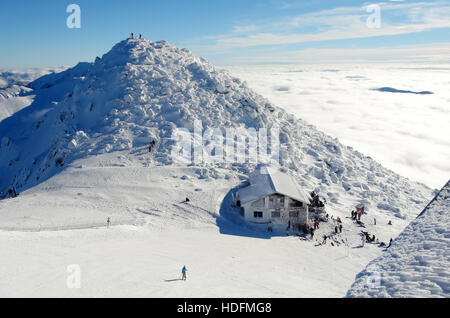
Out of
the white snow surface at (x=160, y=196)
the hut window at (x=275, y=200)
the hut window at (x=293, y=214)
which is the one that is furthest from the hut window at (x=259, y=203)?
the hut window at (x=293, y=214)

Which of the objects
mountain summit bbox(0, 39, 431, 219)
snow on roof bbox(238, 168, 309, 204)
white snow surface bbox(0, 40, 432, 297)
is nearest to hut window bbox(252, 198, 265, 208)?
snow on roof bbox(238, 168, 309, 204)

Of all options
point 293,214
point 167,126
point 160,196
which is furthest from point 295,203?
point 167,126

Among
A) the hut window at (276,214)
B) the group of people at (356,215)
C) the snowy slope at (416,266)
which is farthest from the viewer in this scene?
the group of people at (356,215)

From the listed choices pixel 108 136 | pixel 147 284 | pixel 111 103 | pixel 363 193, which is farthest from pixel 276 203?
pixel 111 103

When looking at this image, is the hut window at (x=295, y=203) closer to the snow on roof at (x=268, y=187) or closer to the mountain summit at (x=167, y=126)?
the snow on roof at (x=268, y=187)

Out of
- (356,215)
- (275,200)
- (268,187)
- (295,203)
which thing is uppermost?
(268,187)

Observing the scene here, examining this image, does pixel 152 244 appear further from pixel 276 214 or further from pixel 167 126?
pixel 167 126
